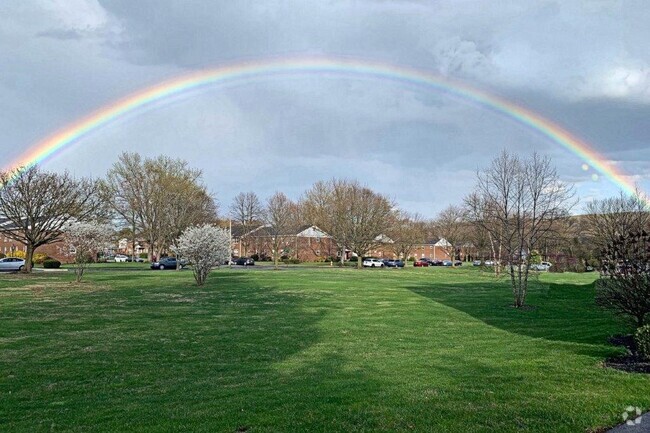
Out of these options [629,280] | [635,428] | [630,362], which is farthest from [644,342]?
[635,428]

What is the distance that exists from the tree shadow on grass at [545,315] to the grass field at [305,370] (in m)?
0.14

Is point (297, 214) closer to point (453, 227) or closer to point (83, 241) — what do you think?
point (453, 227)

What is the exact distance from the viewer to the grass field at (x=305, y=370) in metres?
6.39

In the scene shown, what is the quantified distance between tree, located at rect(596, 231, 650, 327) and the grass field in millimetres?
1099

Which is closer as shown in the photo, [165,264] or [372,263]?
[165,264]

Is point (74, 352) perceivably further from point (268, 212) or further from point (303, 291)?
point (268, 212)

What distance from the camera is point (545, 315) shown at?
67.8 ft

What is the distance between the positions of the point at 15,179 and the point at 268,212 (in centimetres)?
5054

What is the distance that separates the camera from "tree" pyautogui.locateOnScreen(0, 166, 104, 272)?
42625 millimetres

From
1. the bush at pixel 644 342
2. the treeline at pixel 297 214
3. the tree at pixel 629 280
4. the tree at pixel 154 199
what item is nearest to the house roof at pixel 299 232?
the treeline at pixel 297 214

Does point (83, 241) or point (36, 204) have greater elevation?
point (36, 204)

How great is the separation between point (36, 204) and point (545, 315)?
131 feet

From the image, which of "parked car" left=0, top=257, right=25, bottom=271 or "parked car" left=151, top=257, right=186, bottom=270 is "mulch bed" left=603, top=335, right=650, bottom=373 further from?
"parked car" left=0, top=257, right=25, bottom=271

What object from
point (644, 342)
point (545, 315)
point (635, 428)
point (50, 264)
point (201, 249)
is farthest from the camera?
point (50, 264)
